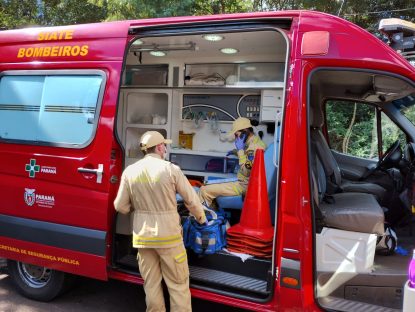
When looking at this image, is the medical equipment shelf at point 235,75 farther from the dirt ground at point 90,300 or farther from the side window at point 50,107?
the dirt ground at point 90,300

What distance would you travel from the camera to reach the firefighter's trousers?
310 cm

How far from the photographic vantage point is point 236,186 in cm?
427

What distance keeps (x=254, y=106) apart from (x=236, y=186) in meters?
1.66

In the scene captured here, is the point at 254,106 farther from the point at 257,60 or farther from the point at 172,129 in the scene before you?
the point at 172,129

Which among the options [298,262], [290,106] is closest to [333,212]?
[298,262]

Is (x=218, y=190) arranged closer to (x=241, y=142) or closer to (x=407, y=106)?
(x=241, y=142)

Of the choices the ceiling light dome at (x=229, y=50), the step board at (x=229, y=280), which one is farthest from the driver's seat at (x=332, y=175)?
the step board at (x=229, y=280)

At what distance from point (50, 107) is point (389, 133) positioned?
137 inches

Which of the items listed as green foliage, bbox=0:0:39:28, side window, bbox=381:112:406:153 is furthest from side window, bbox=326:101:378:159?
green foliage, bbox=0:0:39:28

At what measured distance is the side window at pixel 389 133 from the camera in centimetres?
418

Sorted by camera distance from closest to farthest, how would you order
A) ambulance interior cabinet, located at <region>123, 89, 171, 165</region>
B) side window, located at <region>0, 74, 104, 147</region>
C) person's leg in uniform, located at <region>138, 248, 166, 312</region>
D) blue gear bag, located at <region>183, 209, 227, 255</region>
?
person's leg in uniform, located at <region>138, 248, 166, 312</region>, blue gear bag, located at <region>183, 209, 227, 255</region>, side window, located at <region>0, 74, 104, 147</region>, ambulance interior cabinet, located at <region>123, 89, 171, 165</region>

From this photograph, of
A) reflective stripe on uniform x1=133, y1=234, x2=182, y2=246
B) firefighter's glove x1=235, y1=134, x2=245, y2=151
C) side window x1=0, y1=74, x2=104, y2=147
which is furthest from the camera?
firefighter's glove x1=235, y1=134, x2=245, y2=151

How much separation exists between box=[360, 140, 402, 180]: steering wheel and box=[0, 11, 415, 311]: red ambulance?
0.06 ft

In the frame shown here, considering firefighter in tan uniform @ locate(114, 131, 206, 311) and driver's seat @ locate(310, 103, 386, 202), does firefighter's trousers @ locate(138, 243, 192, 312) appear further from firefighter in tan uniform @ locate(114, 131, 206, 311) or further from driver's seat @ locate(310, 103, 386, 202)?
driver's seat @ locate(310, 103, 386, 202)
